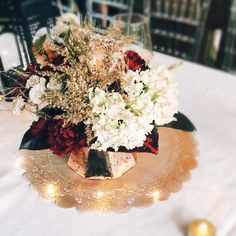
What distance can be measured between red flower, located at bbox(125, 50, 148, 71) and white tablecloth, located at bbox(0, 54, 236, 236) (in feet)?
0.97

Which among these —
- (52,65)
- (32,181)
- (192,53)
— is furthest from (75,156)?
(192,53)

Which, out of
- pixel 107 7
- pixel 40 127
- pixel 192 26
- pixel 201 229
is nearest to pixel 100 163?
pixel 40 127

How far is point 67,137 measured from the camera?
84cm

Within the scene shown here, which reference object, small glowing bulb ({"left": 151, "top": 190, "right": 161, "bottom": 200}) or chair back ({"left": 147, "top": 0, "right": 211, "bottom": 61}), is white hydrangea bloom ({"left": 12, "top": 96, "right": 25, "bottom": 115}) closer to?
small glowing bulb ({"left": 151, "top": 190, "right": 161, "bottom": 200})

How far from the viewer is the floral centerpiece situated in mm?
780

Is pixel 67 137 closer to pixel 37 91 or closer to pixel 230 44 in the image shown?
pixel 37 91

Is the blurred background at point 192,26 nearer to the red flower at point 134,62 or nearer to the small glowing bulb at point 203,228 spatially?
the red flower at point 134,62

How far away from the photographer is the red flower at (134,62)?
87 cm

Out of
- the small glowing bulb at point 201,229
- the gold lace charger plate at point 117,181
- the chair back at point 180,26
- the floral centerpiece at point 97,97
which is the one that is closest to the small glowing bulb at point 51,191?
the gold lace charger plate at point 117,181

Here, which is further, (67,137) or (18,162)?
(18,162)

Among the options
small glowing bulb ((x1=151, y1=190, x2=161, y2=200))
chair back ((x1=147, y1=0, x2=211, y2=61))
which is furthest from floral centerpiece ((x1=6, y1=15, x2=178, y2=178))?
chair back ((x1=147, y1=0, x2=211, y2=61))

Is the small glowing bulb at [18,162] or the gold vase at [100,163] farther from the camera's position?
the small glowing bulb at [18,162]

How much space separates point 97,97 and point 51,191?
284 mm

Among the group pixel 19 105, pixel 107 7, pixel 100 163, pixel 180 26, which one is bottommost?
pixel 107 7
